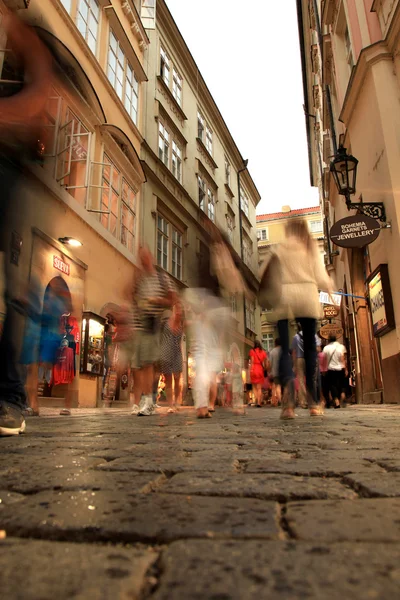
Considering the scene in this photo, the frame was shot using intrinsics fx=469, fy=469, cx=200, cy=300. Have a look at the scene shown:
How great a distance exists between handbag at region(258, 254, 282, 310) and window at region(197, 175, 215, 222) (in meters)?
15.9

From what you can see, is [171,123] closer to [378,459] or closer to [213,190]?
[213,190]

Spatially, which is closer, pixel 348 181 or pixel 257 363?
pixel 348 181

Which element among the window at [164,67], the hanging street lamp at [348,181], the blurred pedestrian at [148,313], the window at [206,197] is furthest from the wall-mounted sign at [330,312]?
the blurred pedestrian at [148,313]

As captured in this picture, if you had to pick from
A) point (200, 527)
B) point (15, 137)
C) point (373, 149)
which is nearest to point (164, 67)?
point (373, 149)

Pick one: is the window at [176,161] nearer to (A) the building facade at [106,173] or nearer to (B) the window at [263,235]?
(A) the building facade at [106,173]

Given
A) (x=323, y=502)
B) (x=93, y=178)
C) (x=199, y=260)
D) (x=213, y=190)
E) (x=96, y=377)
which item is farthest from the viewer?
(x=213, y=190)

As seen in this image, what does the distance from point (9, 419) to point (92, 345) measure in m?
8.00

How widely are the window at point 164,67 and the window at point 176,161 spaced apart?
233 cm

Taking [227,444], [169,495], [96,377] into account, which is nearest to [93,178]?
[96,377]

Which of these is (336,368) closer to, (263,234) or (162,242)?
(162,242)

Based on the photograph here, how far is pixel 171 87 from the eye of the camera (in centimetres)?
1808

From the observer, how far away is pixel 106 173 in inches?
470

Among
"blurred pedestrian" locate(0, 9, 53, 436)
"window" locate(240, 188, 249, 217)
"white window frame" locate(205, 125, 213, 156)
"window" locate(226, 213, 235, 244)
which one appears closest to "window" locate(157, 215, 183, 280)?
"white window frame" locate(205, 125, 213, 156)

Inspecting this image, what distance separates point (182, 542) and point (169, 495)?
42cm
